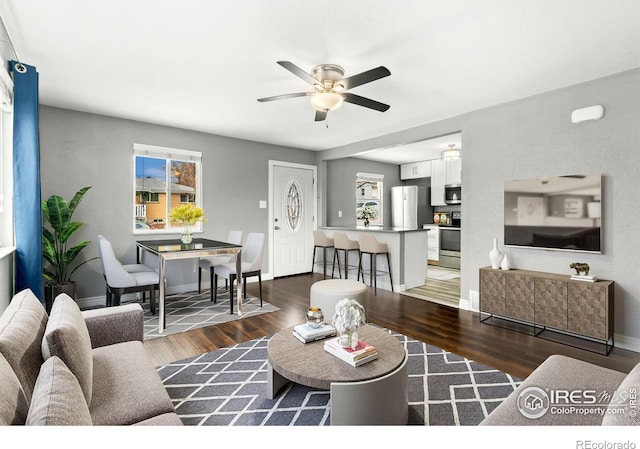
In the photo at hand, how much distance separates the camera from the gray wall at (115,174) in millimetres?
3979

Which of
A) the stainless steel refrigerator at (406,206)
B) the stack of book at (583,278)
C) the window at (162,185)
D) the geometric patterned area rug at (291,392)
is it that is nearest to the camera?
the geometric patterned area rug at (291,392)

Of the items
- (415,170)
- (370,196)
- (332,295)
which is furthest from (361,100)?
(415,170)

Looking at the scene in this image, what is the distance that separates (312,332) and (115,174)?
3.78 meters

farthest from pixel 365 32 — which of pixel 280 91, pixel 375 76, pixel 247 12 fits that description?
pixel 280 91

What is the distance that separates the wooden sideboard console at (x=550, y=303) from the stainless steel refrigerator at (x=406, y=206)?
13.9 ft

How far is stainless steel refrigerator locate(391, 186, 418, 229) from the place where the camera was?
7773mm

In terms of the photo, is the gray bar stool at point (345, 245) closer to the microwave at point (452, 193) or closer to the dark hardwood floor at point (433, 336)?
the dark hardwood floor at point (433, 336)

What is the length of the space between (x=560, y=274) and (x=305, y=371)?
2.98 m

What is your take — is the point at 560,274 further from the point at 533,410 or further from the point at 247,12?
the point at 247,12

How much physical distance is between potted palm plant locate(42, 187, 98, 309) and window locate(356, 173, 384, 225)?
5319 millimetres

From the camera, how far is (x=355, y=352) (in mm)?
1767

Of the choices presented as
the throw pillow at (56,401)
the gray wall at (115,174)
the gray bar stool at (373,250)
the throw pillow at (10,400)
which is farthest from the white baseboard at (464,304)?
the throw pillow at (10,400)

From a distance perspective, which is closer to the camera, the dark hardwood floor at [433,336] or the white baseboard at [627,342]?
the dark hardwood floor at [433,336]

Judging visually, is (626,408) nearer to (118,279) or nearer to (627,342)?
(627,342)
